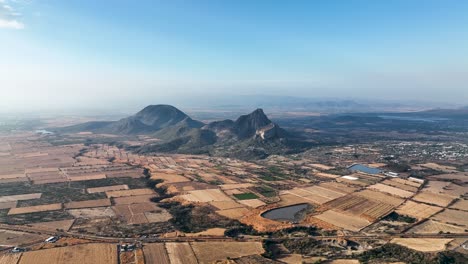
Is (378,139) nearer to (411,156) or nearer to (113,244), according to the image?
(411,156)

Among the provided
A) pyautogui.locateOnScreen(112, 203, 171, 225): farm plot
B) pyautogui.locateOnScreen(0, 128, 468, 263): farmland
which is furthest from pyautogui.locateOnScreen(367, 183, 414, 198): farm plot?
pyautogui.locateOnScreen(112, 203, 171, 225): farm plot

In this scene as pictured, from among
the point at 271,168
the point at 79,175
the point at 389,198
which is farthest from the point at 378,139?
the point at 79,175

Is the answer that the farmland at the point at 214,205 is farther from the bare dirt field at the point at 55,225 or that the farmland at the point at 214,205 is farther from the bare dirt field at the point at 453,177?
the bare dirt field at the point at 453,177

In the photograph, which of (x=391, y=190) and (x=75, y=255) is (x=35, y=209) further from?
(x=391, y=190)

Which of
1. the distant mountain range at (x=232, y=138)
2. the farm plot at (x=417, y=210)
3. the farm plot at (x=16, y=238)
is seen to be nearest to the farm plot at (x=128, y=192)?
the farm plot at (x=16, y=238)

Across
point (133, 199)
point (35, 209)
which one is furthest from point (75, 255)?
point (133, 199)

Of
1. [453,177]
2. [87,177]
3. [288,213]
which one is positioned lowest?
[288,213]
